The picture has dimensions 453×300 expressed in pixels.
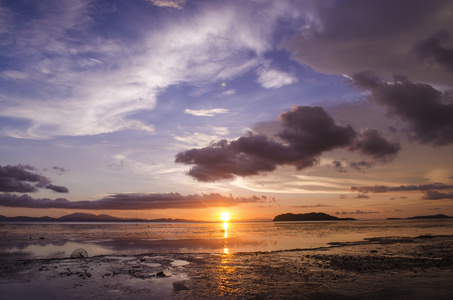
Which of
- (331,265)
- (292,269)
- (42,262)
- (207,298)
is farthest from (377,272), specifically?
(42,262)

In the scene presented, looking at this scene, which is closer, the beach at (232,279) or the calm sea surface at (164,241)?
the beach at (232,279)

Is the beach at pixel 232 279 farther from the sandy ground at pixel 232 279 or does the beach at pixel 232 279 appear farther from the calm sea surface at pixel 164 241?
the calm sea surface at pixel 164 241

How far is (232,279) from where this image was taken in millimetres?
20078

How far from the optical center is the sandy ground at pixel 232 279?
16.2 metres

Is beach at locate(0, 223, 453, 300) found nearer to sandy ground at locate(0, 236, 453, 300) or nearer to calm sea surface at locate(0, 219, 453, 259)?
sandy ground at locate(0, 236, 453, 300)

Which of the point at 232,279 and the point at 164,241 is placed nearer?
the point at 232,279

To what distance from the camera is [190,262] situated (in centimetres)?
2844

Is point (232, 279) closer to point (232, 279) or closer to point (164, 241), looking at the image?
point (232, 279)

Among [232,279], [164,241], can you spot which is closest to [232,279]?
[232,279]

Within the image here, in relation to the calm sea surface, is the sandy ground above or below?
above

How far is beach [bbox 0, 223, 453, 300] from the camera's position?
16203 mm

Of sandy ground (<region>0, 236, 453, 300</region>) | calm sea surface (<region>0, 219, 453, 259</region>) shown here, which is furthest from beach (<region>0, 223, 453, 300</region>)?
calm sea surface (<region>0, 219, 453, 259</region>)

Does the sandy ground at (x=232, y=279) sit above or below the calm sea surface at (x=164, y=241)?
above

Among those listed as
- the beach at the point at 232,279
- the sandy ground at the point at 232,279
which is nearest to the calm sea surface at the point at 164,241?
the beach at the point at 232,279
